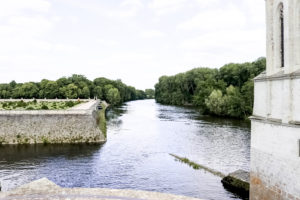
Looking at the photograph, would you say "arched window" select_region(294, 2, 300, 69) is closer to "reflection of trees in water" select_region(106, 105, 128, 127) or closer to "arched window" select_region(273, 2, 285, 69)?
"arched window" select_region(273, 2, 285, 69)

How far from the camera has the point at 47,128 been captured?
2822 centimetres

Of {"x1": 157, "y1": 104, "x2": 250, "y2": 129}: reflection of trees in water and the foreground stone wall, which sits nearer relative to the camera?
the foreground stone wall

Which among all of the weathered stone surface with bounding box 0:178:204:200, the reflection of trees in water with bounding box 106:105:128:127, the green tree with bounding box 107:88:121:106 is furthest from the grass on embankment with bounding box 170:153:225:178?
the green tree with bounding box 107:88:121:106

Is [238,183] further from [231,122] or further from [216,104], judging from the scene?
[216,104]

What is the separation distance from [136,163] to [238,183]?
26.9 ft

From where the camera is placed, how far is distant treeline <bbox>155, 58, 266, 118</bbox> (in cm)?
5242

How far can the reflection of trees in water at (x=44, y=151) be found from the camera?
75.6 ft

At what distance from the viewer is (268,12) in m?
10.7

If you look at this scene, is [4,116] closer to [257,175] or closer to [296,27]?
[257,175]

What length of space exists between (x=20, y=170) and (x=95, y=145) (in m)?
8.39

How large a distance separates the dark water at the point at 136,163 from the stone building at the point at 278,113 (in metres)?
5.27

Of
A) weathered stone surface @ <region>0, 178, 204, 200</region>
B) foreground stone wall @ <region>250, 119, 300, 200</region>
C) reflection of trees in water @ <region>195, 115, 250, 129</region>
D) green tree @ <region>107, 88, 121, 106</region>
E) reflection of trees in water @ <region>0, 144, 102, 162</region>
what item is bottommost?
reflection of trees in water @ <region>0, 144, 102, 162</region>

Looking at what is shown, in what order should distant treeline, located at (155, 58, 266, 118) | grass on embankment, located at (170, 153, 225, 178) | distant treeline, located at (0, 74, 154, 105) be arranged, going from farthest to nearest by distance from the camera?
distant treeline, located at (0, 74, 154, 105) < distant treeline, located at (155, 58, 266, 118) < grass on embankment, located at (170, 153, 225, 178)

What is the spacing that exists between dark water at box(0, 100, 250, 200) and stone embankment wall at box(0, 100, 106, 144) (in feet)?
4.97
